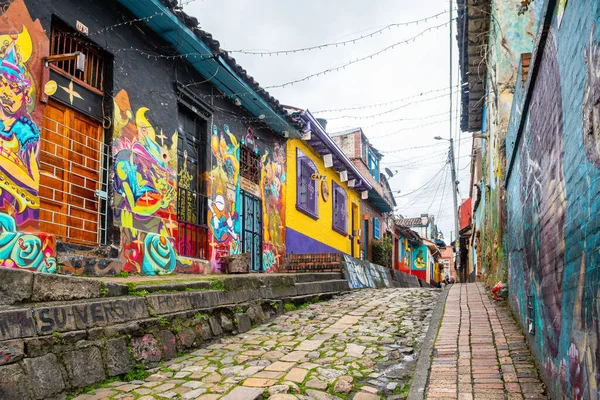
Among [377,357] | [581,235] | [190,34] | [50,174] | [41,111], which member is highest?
[190,34]

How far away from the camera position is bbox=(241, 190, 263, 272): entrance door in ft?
36.4

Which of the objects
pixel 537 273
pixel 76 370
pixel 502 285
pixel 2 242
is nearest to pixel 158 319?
pixel 76 370

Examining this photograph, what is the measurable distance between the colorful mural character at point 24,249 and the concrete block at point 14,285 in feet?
4.90

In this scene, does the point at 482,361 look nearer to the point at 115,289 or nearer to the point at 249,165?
the point at 115,289

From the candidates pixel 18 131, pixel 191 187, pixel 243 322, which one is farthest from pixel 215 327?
Result: pixel 191 187

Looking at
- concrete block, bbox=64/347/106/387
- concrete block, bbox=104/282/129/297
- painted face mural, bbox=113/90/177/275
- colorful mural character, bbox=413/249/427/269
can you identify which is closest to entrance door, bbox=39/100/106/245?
painted face mural, bbox=113/90/177/275

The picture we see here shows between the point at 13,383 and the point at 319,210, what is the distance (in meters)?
12.9

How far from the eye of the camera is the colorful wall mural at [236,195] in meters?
9.67

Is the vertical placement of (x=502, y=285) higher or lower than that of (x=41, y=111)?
lower

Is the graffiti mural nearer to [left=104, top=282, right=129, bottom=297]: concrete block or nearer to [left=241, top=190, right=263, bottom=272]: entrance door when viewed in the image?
[left=104, top=282, right=129, bottom=297]: concrete block

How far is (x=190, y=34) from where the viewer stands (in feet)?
26.0

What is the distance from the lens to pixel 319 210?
1592cm

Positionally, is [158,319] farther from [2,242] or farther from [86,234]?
[86,234]

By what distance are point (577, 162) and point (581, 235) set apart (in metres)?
0.38
